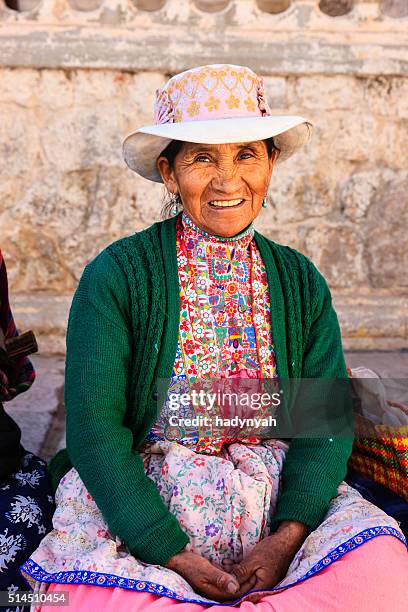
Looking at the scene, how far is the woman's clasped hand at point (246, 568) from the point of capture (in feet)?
5.57

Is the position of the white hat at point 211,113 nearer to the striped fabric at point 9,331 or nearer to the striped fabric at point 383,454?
the striped fabric at point 9,331

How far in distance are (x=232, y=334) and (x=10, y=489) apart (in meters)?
0.80

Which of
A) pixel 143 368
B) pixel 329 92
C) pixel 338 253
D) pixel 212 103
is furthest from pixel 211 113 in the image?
pixel 338 253

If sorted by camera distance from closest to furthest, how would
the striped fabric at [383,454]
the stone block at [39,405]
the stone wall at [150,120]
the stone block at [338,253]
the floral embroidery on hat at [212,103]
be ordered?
the floral embroidery on hat at [212,103]
the striped fabric at [383,454]
the stone block at [39,405]
the stone wall at [150,120]
the stone block at [338,253]

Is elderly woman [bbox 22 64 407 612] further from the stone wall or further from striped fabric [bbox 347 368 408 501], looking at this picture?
the stone wall

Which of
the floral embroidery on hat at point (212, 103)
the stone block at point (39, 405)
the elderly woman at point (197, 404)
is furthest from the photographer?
the stone block at point (39, 405)

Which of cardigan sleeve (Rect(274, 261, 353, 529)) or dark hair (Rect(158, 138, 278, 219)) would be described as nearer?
cardigan sleeve (Rect(274, 261, 353, 529))

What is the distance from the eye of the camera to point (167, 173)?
210 cm

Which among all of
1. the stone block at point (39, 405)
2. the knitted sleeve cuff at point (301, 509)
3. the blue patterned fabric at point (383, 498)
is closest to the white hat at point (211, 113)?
the knitted sleeve cuff at point (301, 509)

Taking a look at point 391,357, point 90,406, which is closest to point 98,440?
point 90,406

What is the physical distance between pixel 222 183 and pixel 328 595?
1093mm

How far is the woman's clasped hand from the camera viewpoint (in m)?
1.70

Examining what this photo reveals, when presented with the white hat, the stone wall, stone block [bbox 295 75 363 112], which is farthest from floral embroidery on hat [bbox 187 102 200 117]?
stone block [bbox 295 75 363 112]

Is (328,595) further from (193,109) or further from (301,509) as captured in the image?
(193,109)
